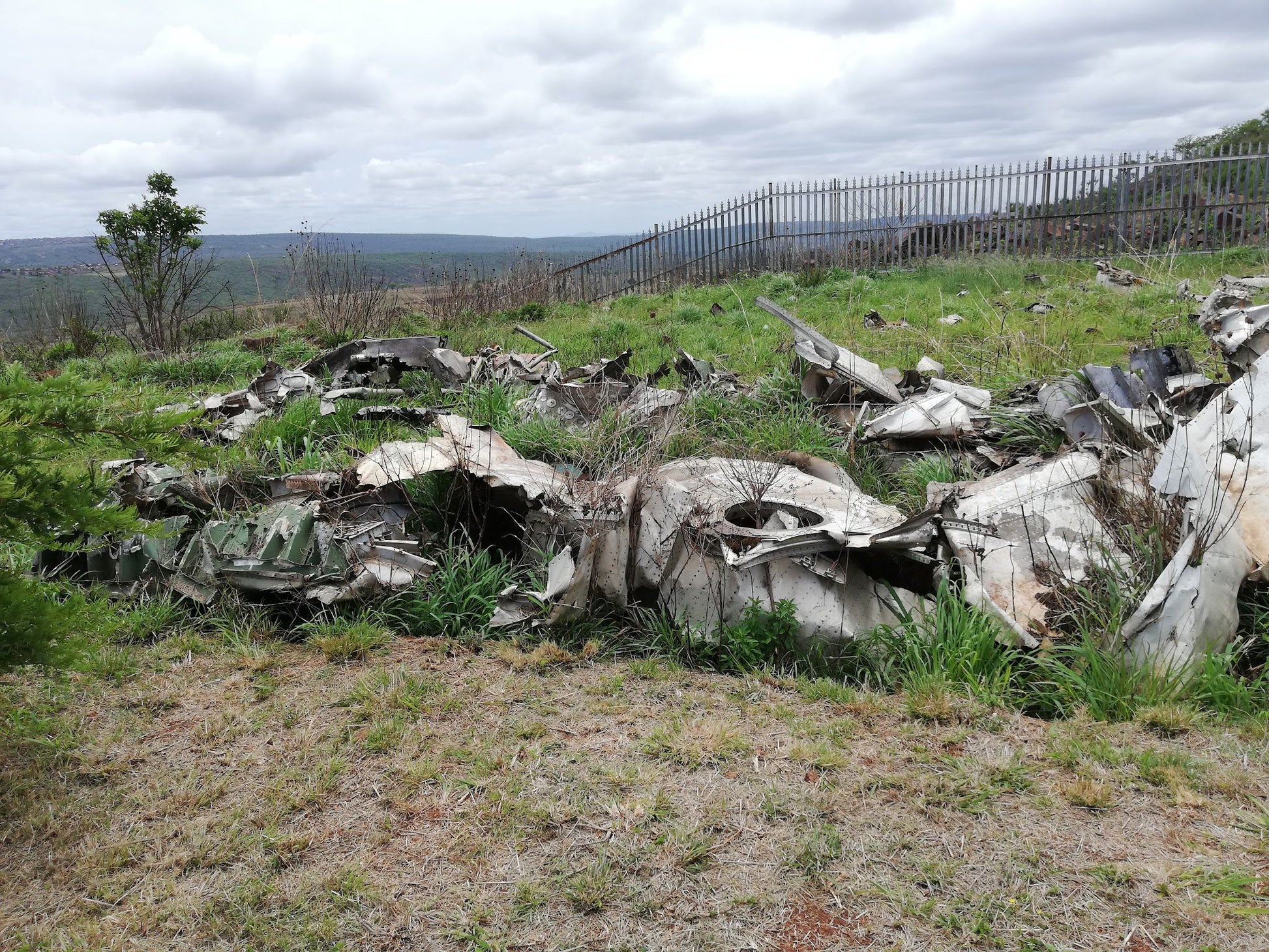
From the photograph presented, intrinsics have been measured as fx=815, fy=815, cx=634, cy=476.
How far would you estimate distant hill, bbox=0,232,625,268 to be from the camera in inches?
588

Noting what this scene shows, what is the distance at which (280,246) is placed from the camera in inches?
637

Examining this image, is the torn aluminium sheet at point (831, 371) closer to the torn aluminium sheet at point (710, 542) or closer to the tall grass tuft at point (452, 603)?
the torn aluminium sheet at point (710, 542)

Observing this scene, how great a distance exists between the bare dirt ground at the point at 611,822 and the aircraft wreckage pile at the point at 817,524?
56 centimetres

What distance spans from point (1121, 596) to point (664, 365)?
15.6ft

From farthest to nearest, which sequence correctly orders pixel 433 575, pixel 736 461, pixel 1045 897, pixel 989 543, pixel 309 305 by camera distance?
pixel 309 305
pixel 736 461
pixel 433 575
pixel 989 543
pixel 1045 897

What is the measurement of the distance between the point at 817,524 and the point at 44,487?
3115 mm

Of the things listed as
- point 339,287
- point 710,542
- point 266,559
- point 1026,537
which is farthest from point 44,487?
point 339,287

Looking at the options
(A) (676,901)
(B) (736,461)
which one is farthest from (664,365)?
(A) (676,901)

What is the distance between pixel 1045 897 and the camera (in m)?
2.18

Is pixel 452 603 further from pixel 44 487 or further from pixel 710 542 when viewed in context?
pixel 44 487

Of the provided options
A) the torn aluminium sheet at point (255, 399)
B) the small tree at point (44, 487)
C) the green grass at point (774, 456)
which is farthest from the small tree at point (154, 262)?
the small tree at point (44, 487)

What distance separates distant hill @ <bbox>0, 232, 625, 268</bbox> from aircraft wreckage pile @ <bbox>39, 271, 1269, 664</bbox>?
432 inches

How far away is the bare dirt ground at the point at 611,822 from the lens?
216 cm

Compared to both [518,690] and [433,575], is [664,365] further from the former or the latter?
[518,690]
